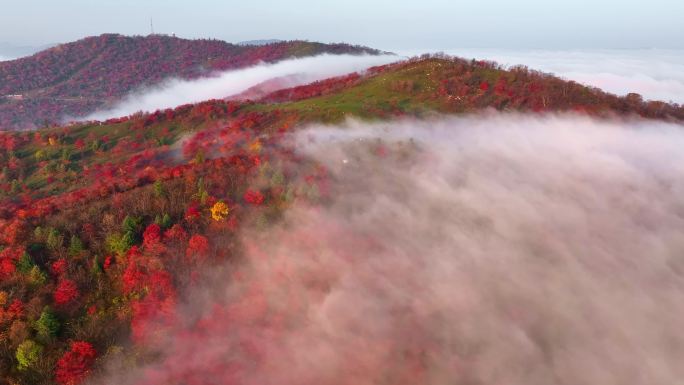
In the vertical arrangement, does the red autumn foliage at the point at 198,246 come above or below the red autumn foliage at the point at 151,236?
below

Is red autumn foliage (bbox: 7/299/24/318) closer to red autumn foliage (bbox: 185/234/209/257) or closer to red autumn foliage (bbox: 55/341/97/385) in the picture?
red autumn foliage (bbox: 55/341/97/385)

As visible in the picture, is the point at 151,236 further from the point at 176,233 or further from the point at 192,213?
A: the point at 192,213

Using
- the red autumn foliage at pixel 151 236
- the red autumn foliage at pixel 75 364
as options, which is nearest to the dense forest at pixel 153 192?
the red autumn foliage at pixel 75 364

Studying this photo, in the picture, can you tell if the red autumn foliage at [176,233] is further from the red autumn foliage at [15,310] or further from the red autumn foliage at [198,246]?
the red autumn foliage at [15,310]

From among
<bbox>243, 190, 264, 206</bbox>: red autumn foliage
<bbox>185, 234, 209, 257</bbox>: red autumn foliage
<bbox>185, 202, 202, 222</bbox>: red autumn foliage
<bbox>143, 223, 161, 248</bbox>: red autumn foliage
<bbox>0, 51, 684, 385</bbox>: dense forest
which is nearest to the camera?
<bbox>0, 51, 684, 385</bbox>: dense forest

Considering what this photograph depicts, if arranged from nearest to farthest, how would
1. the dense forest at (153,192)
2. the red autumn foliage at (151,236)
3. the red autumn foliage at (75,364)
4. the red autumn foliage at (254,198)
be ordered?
the red autumn foliage at (75,364)
the dense forest at (153,192)
the red autumn foliage at (151,236)
the red autumn foliage at (254,198)

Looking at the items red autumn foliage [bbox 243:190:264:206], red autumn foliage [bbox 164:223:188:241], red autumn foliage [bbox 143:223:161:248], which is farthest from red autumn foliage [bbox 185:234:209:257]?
red autumn foliage [bbox 243:190:264:206]

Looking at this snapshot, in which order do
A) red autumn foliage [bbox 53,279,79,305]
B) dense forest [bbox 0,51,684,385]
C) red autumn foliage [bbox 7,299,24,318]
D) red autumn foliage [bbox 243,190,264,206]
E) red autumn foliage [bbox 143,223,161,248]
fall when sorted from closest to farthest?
red autumn foliage [bbox 7,299,24,318], dense forest [bbox 0,51,684,385], red autumn foliage [bbox 53,279,79,305], red autumn foliage [bbox 143,223,161,248], red autumn foliage [bbox 243,190,264,206]
